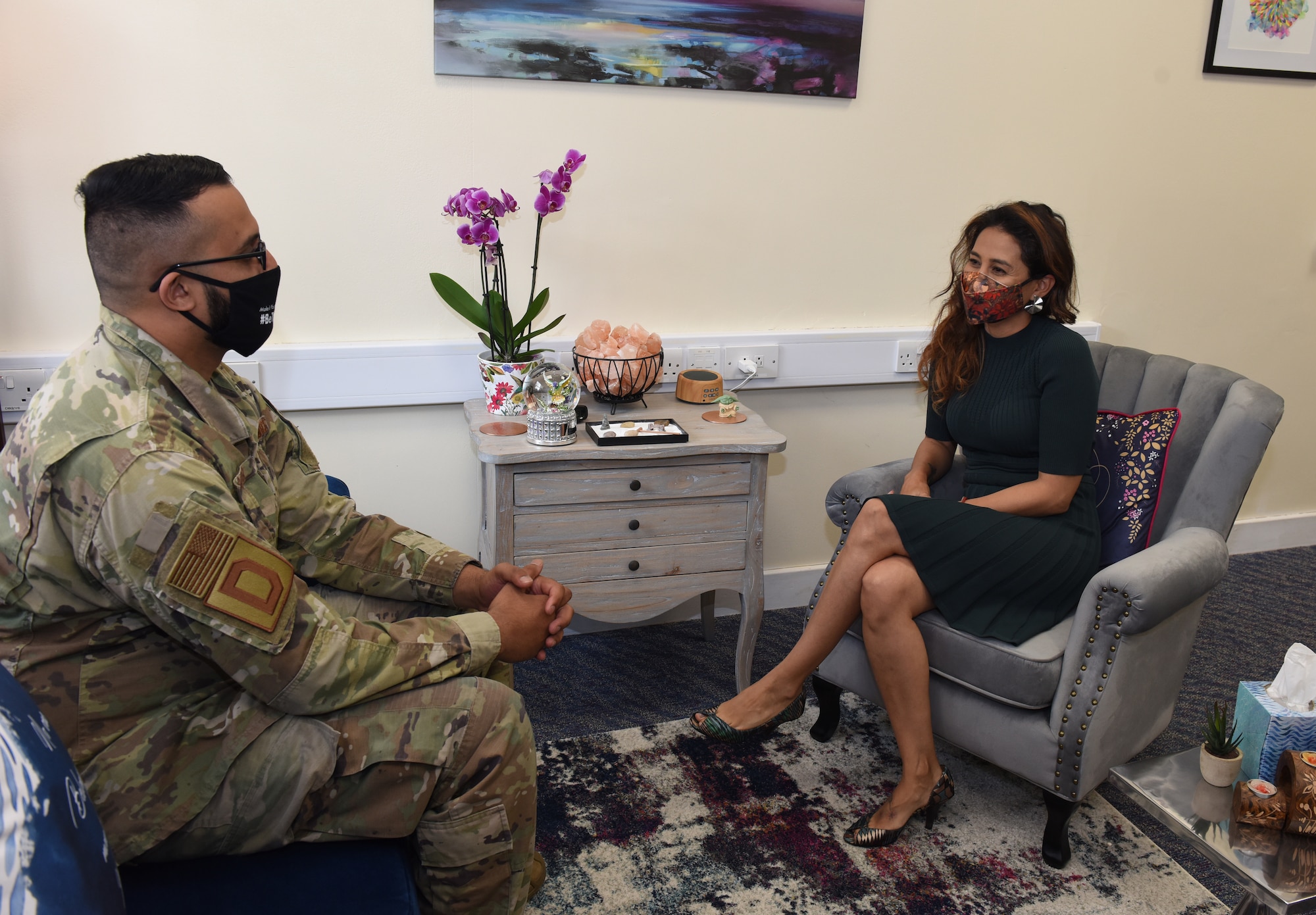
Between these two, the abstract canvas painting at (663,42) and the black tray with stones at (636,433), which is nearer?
the black tray with stones at (636,433)

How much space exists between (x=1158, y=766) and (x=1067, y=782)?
277 millimetres

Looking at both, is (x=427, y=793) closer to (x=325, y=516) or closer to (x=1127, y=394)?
(x=325, y=516)

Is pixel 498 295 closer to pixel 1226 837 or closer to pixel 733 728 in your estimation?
pixel 733 728

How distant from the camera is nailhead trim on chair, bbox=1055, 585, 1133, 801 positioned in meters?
1.72

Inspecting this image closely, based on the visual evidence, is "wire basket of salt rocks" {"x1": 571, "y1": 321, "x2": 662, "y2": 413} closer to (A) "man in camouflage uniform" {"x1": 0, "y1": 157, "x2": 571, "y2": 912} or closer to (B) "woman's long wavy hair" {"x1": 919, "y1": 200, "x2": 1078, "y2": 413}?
(B) "woman's long wavy hair" {"x1": 919, "y1": 200, "x2": 1078, "y2": 413}

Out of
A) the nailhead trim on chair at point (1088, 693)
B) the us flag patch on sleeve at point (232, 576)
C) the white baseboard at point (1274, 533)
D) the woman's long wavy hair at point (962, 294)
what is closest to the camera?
the us flag patch on sleeve at point (232, 576)

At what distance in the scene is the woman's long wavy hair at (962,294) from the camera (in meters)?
2.00

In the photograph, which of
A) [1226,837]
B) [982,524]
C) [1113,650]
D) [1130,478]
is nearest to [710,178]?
[982,524]

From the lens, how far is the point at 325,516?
1.65m

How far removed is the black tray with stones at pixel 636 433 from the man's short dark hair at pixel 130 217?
975mm

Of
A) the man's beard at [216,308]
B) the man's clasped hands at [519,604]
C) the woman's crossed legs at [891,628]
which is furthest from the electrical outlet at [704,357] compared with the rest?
the man's beard at [216,308]

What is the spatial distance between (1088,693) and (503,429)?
1299 mm

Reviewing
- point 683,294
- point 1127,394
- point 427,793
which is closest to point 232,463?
point 427,793

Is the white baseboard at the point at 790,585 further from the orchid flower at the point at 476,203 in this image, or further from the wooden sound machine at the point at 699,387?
the orchid flower at the point at 476,203
